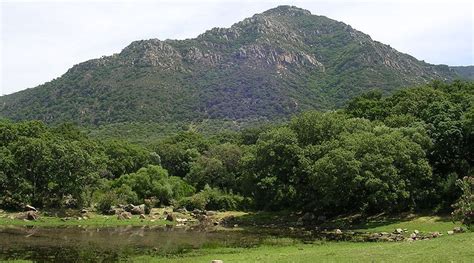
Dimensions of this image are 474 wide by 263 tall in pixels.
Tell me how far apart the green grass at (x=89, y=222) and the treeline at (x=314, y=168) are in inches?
280

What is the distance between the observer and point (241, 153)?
4065 inches

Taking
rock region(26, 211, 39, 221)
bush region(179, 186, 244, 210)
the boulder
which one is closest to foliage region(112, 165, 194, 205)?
bush region(179, 186, 244, 210)

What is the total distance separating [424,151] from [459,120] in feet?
23.8

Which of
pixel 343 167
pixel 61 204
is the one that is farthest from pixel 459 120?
pixel 61 204

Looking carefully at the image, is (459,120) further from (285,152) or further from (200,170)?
(200,170)

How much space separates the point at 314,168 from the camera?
208 ft

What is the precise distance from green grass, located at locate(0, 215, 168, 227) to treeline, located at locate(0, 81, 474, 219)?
7.12 metres

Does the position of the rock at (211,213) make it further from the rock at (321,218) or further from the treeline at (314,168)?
the rock at (321,218)

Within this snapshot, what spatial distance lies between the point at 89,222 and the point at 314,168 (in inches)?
1209

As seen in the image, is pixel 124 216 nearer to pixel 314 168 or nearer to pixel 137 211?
pixel 137 211

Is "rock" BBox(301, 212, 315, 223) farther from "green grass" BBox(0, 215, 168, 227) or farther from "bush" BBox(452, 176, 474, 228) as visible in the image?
"bush" BBox(452, 176, 474, 228)

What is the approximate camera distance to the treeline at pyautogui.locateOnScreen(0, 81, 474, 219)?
60406 mm

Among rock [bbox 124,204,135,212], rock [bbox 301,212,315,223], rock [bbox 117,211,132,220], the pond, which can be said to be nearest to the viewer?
the pond

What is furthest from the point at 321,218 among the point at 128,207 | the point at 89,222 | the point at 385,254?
the point at 385,254
